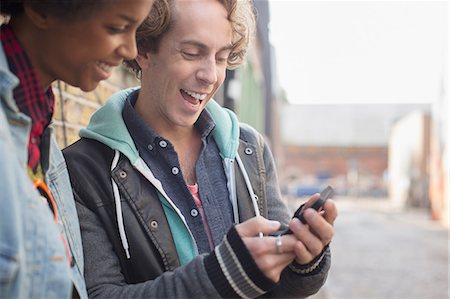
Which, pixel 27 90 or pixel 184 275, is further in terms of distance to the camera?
pixel 184 275

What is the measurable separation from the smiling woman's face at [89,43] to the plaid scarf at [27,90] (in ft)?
0.09

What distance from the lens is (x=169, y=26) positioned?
1.83m

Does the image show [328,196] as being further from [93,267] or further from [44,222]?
[44,222]

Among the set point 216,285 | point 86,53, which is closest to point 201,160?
Answer: point 216,285

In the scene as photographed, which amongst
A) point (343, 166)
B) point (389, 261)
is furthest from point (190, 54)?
point (343, 166)

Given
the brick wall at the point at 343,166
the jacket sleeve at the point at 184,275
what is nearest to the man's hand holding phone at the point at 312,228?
the jacket sleeve at the point at 184,275

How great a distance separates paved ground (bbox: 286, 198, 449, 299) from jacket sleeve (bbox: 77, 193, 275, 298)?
5.77 metres

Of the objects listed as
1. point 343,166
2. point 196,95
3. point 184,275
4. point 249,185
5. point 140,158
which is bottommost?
point 343,166

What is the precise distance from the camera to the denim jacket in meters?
1.01

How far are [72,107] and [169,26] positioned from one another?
891 millimetres

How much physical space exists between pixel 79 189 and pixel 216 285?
47 centimetres

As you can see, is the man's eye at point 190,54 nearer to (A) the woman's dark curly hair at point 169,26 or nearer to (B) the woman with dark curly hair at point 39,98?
(A) the woman's dark curly hair at point 169,26

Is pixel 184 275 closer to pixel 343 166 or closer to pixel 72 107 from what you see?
pixel 72 107

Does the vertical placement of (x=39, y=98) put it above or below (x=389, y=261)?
above
